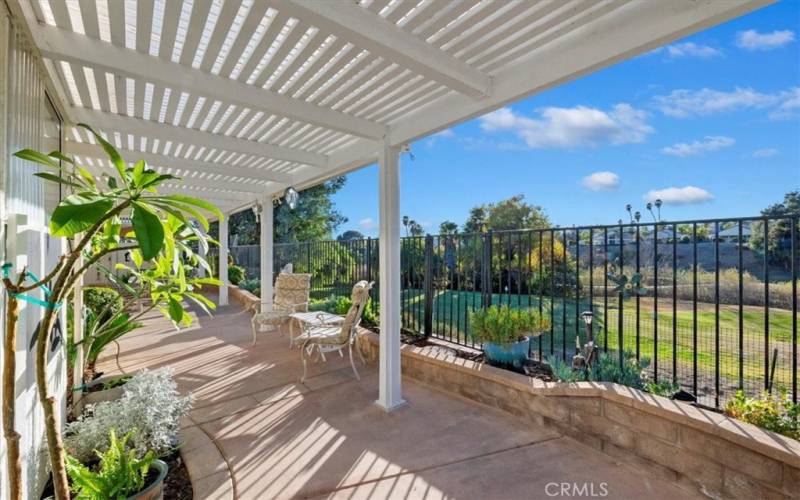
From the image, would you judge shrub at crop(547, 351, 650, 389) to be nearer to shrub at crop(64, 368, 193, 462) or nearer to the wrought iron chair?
shrub at crop(64, 368, 193, 462)

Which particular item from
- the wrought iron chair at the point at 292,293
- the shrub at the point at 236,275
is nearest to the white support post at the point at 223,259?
the shrub at the point at 236,275

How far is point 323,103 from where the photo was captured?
116 inches

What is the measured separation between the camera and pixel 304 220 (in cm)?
1413

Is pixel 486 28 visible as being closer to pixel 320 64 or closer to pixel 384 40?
pixel 384 40

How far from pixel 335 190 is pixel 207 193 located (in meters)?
8.41

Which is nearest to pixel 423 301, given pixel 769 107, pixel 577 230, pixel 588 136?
pixel 577 230

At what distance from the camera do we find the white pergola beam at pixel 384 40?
1653 mm

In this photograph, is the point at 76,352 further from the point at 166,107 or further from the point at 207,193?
the point at 207,193

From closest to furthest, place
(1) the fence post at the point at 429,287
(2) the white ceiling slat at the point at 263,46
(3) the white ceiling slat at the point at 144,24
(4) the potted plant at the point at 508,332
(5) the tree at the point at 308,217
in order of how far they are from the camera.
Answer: (3) the white ceiling slat at the point at 144,24, (2) the white ceiling slat at the point at 263,46, (4) the potted plant at the point at 508,332, (1) the fence post at the point at 429,287, (5) the tree at the point at 308,217

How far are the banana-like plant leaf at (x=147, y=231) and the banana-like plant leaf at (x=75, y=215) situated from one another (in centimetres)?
8

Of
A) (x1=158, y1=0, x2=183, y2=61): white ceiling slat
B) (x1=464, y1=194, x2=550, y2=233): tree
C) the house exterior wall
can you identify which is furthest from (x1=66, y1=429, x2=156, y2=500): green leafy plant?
(x1=464, y1=194, x2=550, y2=233): tree

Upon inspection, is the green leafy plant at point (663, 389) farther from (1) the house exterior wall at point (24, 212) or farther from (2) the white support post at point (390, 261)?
(1) the house exterior wall at point (24, 212)

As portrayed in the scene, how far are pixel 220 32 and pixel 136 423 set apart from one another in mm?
2325

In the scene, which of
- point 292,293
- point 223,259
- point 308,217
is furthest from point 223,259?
point 308,217
